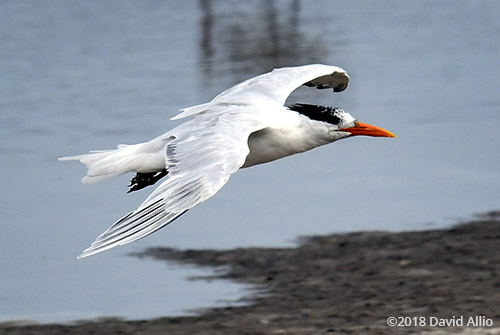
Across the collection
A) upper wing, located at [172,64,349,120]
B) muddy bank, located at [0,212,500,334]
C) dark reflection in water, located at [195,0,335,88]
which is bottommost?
muddy bank, located at [0,212,500,334]

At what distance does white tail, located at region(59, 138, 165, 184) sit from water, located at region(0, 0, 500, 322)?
1228mm

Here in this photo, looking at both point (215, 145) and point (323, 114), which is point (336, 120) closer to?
point (323, 114)

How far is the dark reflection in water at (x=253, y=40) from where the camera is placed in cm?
1653

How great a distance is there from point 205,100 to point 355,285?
19.7 ft

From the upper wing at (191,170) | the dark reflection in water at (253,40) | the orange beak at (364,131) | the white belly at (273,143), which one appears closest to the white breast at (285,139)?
the white belly at (273,143)

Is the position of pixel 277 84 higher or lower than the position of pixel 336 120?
higher

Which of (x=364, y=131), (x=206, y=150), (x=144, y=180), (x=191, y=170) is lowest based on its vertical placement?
(x=191, y=170)

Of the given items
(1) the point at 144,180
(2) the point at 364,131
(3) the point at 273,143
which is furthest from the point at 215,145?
(2) the point at 364,131

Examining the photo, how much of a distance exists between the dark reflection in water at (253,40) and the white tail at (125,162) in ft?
26.9

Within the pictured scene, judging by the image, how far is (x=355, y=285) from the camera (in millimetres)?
8133

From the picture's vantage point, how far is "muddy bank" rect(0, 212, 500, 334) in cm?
750

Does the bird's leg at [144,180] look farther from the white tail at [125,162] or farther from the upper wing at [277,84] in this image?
the upper wing at [277,84]

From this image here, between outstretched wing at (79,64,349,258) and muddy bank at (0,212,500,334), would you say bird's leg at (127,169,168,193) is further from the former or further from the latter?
muddy bank at (0,212,500,334)

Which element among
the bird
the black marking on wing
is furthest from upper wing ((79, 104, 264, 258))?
the black marking on wing
